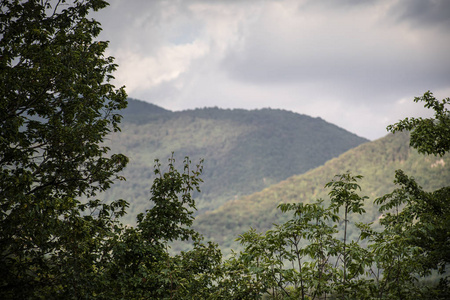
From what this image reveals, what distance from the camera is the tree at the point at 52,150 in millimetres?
6910

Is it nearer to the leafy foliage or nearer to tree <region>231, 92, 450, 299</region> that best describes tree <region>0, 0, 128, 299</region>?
tree <region>231, 92, 450, 299</region>

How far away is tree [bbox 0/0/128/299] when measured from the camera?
22.7 feet

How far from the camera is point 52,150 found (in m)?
7.93

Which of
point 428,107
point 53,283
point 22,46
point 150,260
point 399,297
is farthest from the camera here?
point 428,107

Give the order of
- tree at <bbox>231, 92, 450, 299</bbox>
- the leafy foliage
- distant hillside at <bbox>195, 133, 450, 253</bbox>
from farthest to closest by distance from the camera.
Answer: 1. distant hillside at <bbox>195, 133, 450, 253</bbox>
2. the leafy foliage
3. tree at <bbox>231, 92, 450, 299</bbox>

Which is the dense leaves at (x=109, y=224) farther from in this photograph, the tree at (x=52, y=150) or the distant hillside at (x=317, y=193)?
the distant hillside at (x=317, y=193)

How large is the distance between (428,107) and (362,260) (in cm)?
565

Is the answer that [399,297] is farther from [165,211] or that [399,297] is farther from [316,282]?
[165,211]

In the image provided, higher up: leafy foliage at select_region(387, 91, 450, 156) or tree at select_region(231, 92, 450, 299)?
leafy foliage at select_region(387, 91, 450, 156)

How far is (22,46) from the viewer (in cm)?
812

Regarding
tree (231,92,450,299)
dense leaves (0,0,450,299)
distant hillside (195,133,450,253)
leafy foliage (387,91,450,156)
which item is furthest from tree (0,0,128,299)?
distant hillside (195,133,450,253)

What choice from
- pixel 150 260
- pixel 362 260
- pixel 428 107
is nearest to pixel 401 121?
pixel 428 107

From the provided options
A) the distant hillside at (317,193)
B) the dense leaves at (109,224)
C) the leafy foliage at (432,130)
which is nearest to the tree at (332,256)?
the dense leaves at (109,224)

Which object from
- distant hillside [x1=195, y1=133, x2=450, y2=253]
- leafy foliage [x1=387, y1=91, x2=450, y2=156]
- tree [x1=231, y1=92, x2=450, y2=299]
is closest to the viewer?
tree [x1=231, y1=92, x2=450, y2=299]
